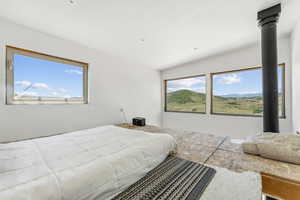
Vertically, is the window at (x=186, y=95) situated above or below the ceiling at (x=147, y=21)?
below

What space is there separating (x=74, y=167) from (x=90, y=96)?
1985mm

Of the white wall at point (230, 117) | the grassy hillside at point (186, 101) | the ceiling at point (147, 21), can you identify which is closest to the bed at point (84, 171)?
the ceiling at point (147, 21)

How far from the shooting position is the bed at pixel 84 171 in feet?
1.96

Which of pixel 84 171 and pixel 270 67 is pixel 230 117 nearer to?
pixel 270 67

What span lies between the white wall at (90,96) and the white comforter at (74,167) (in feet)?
2.98

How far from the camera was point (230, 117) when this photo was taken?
319 centimetres

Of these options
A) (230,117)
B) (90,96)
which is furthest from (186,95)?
(90,96)

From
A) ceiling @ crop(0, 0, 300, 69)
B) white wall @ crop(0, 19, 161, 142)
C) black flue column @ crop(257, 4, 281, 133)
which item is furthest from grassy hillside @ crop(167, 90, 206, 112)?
black flue column @ crop(257, 4, 281, 133)

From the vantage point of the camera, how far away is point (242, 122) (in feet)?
9.91

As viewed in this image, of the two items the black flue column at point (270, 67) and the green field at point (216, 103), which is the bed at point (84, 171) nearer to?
the black flue column at point (270, 67)

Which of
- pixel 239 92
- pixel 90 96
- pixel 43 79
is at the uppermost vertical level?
pixel 43 79

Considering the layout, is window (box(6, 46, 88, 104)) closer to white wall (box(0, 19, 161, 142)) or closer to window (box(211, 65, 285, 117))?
white wall (box(0, 19, 161, 142))

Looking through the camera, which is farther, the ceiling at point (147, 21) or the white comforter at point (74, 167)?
the ceiling at point (147, 21)

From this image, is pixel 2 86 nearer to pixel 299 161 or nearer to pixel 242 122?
pixel 299 161
